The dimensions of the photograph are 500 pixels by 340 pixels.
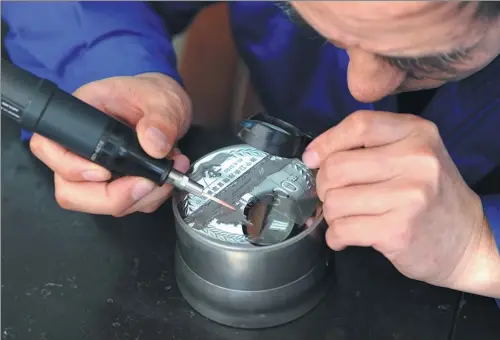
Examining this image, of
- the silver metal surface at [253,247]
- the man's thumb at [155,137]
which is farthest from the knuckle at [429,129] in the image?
the man's thumb at [155,137]

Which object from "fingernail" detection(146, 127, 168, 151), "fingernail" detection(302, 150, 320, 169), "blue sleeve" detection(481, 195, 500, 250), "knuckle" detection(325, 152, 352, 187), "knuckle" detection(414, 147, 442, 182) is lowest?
"blue sleeve" detection(481, 195, 500, 250)

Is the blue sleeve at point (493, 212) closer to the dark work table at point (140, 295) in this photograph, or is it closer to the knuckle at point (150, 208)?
the dark work table at point (140, 295)

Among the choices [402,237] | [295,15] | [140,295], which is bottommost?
[140,295]

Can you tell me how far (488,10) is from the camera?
0.47m

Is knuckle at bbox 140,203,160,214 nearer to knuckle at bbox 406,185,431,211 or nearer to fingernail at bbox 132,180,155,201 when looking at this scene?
fingernail at bbox 132,180,155,201

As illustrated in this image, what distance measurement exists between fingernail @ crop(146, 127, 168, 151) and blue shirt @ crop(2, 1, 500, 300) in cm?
17

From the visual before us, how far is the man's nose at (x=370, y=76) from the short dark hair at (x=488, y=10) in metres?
0.07

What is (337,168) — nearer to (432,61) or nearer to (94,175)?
(432,61)

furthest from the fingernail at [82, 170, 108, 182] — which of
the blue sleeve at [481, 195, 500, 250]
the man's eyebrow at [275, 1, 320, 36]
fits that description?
the blue sleeve at [481, 195, 500, 250]

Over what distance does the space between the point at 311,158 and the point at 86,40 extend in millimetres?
328

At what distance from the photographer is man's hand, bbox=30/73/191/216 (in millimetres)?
604

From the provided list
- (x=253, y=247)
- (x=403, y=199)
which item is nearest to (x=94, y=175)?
(x=253, y=247)

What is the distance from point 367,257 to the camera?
0.64 m

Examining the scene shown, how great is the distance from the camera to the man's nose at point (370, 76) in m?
0.50
